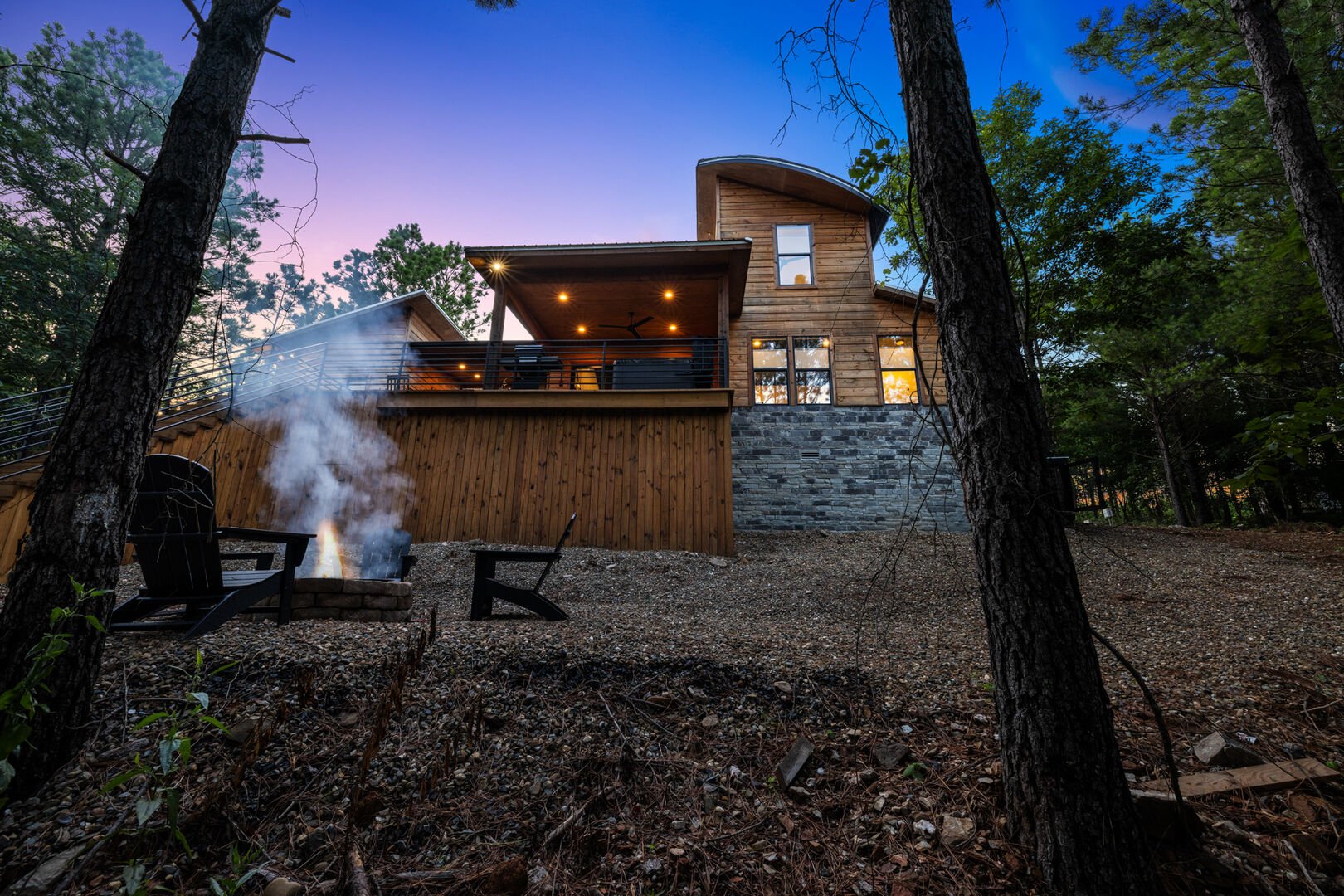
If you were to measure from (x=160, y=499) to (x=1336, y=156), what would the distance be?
8.43 metres

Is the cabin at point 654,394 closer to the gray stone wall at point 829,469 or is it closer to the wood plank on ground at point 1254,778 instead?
the gray stone wall at point 829,469

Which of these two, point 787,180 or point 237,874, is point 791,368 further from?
point 237,874

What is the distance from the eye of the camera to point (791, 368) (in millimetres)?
10250

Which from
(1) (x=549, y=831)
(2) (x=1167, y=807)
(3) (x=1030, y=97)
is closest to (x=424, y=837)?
(1) (x=549, y=831)

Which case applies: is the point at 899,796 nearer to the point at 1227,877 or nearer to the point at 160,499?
the point at 1227,877

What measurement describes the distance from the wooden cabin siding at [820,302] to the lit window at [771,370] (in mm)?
151

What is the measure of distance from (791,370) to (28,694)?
1015 cm

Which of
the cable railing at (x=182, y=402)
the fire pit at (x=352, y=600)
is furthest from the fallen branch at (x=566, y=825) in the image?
the cable railing at (x=182, y=402)

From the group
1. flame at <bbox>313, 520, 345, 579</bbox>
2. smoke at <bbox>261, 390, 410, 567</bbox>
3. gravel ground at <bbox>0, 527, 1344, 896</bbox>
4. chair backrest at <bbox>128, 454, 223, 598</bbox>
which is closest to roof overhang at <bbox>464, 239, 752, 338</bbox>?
smoke at <bbox>261, 390, 410, 567</bbox>

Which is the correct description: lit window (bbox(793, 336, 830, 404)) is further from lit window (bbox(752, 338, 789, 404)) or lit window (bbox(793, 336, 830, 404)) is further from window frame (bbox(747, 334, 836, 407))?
lit window (bbox(752, 338, 789, 404))

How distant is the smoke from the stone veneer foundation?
4.22 metres

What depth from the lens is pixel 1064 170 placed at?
846 centimetres

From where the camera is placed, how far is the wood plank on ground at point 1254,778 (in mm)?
1592

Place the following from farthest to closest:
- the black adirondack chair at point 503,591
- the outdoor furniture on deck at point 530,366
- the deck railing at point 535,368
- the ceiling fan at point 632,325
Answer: the ceiling fan at point 632,325 → the outdoor furniture on deck at point 530,366 → the deck railing at point 535,368 → the black adirondack chair at point 503,591
